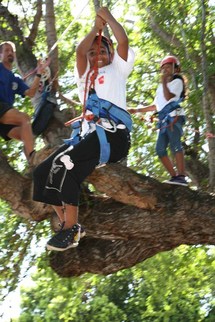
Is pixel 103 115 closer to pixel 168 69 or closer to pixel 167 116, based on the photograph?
pixel 167 116

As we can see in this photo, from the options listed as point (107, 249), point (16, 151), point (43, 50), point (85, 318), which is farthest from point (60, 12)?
point (85, 318)

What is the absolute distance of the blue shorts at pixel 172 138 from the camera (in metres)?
7.89

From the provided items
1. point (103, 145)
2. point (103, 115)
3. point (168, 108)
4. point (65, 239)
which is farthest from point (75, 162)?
point (168, 108)

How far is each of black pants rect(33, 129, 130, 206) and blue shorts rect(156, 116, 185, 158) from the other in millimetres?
1261

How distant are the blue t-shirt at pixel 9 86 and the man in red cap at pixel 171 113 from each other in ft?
Result: 4.25

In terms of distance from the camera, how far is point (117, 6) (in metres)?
11.7

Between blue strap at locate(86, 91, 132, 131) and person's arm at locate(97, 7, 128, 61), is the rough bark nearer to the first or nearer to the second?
blue strap at locate(86, 91, 132, 131)

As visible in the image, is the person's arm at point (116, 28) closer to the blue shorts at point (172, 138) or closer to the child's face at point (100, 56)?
the child's face at point (100, 56)

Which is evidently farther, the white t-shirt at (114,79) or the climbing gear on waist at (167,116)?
the climbing gear on waist at (167,116)

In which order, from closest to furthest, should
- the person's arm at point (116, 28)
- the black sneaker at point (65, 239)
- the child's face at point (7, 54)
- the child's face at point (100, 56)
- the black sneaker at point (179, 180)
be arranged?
1. the person's arm at point (116, 28)
2. the black sneaker at point (65, 239)
3. the child's face at point (100, 56)
4. the black sneaker at point (179, 180)
5. the child's face at point (7, 54)

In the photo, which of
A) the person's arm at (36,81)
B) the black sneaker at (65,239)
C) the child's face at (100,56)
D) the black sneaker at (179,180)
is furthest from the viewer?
the person's arm at (36,81)

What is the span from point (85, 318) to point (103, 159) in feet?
59.2

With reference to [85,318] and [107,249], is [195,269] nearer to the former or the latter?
[107,249]

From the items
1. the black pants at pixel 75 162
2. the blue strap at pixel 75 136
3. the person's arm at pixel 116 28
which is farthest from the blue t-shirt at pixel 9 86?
the person's arm at pixel 116 28
